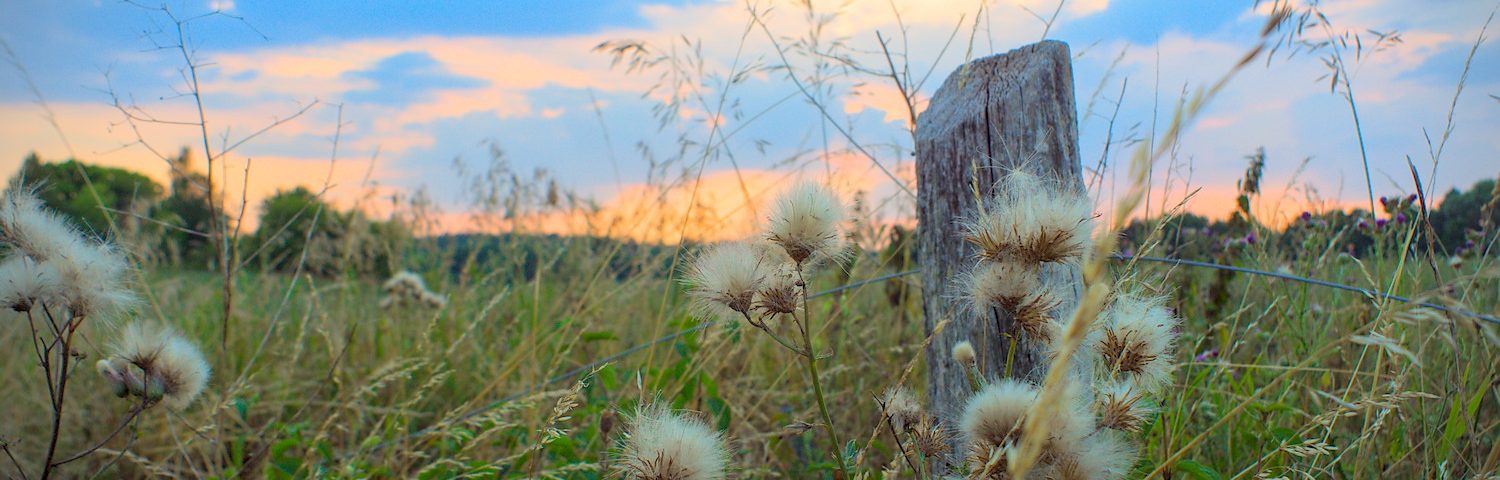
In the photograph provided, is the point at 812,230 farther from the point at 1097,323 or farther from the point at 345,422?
the point at 345,422

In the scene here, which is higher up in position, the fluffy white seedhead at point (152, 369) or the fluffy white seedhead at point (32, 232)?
the fluffy white seedhead at point (32, 232)

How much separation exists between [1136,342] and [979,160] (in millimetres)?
716

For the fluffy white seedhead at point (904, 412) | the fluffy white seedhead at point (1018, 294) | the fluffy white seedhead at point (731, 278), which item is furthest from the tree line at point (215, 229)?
the fluffy white seedhead at point (1018, 294)

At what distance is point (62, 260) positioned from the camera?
1667 millimetres

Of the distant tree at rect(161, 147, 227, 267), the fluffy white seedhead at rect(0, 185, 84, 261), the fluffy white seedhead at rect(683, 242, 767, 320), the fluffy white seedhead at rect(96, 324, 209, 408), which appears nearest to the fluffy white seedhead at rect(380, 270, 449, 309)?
the distant tree at rect(161, 147, 227, 267)

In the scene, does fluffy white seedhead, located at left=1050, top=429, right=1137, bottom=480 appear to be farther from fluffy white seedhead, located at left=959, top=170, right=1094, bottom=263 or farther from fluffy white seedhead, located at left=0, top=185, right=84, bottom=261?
fluffy white seedhead, located at left=0, top=185, right=84, bottom=261

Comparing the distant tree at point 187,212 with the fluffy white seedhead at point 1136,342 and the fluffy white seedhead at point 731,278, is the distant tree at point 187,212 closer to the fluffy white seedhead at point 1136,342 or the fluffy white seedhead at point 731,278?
the fluffy white seedhead at point 731,278

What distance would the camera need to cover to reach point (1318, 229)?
2.92 meters

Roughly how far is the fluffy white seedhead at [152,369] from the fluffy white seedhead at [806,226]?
4.21 feet

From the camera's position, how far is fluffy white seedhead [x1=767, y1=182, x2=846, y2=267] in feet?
4.27

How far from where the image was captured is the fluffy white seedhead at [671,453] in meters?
1.19

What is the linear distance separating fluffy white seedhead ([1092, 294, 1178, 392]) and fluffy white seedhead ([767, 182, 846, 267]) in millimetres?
407

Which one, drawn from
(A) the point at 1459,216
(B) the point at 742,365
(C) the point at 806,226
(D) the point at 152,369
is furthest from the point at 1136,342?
(A) the point at 1459,216

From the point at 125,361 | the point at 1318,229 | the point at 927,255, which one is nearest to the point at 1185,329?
the point at 1318,229
